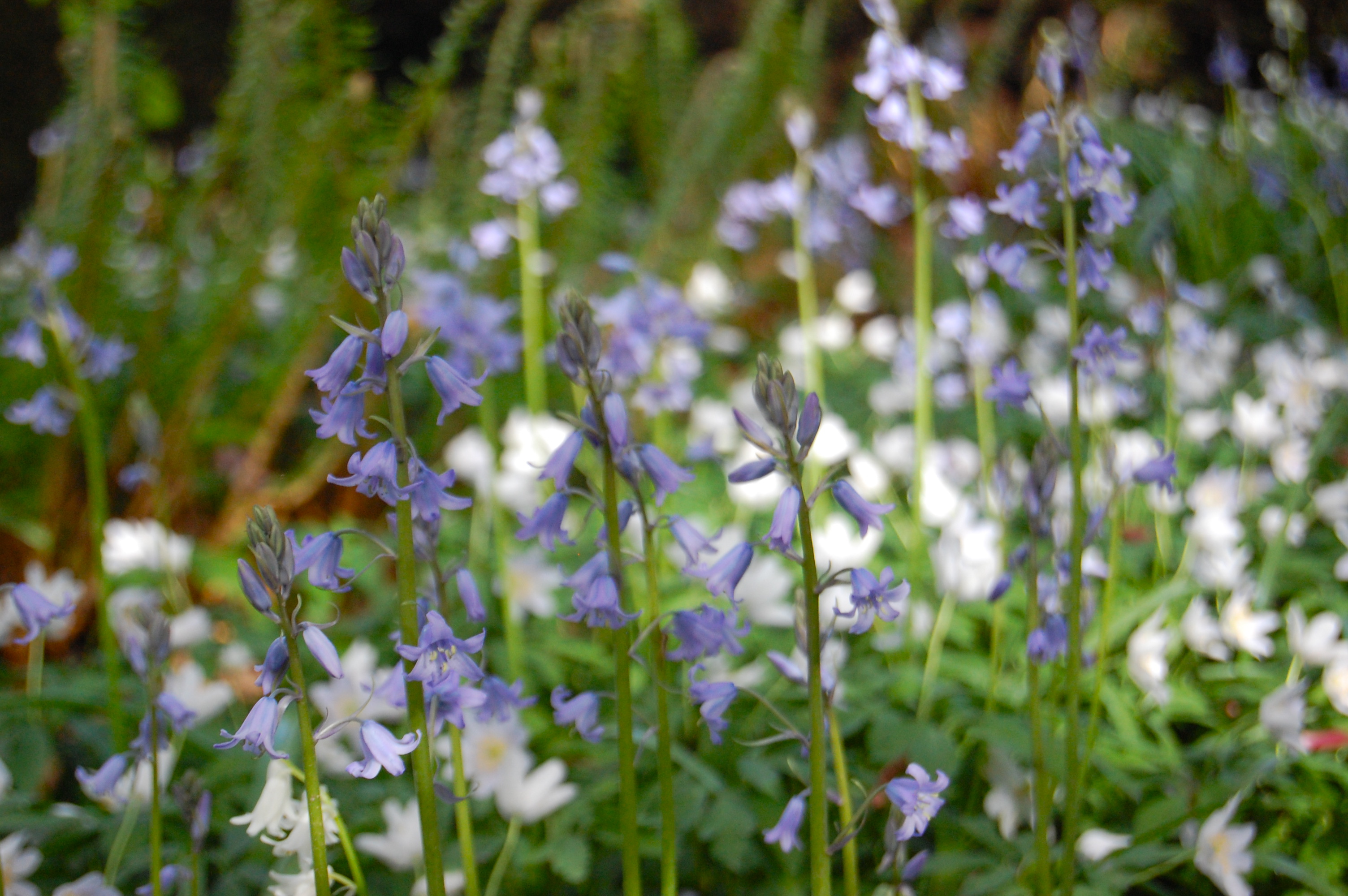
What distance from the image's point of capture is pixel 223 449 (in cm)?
340

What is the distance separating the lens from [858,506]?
87cm

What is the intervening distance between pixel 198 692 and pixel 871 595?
1.34m

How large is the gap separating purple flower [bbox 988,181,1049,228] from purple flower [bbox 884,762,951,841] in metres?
0.70

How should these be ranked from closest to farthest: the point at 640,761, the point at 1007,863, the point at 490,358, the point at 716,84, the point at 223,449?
1. the point at 1007,863
2. the point at 640,761
3. the point at 490,358
4. the point at 223,449
5. the point at 716,84

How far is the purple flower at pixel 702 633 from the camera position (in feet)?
3.06

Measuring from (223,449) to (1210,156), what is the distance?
16.2 feet

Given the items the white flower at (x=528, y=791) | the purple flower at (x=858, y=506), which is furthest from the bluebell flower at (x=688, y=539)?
the white flower at (x=528, y=791)

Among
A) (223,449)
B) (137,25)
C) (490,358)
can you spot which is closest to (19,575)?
(223,449)

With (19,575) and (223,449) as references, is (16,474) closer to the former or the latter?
(19,575)

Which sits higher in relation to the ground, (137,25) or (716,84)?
(137,25)

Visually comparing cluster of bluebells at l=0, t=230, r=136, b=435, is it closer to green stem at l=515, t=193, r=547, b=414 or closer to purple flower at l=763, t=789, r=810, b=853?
green stem at l=515, t=193, r=547, b=414

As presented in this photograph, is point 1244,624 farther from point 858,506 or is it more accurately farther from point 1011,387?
point 858,506

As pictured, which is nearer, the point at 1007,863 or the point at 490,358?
the point at 1007,863

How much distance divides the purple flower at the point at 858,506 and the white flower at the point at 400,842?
81 cm
